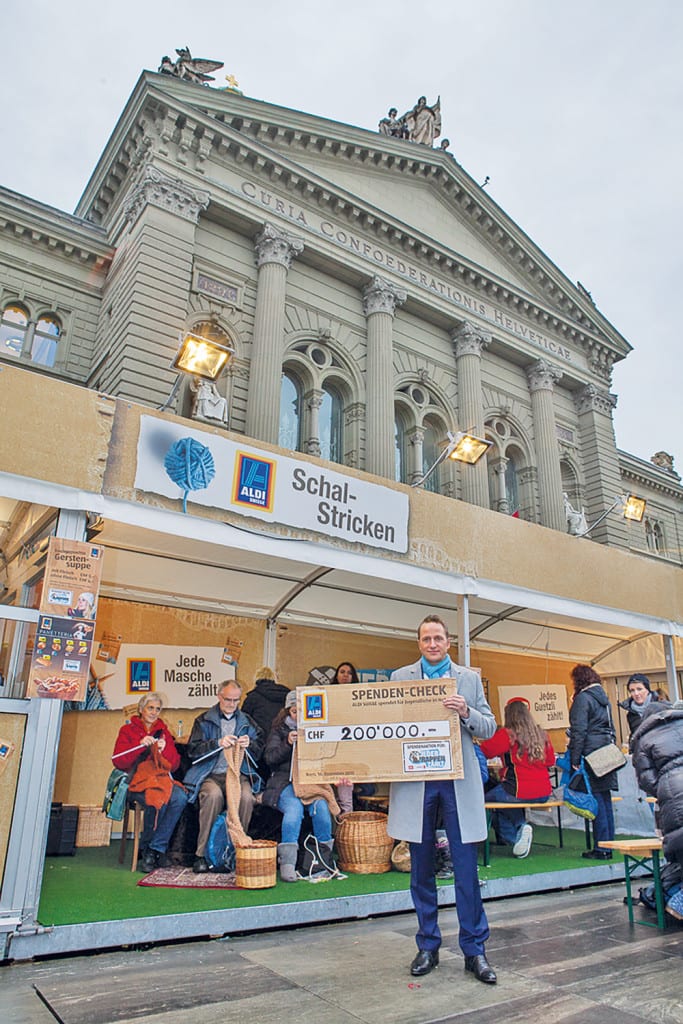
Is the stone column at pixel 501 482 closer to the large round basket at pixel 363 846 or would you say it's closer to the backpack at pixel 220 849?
the large round basket at pixel 363 846

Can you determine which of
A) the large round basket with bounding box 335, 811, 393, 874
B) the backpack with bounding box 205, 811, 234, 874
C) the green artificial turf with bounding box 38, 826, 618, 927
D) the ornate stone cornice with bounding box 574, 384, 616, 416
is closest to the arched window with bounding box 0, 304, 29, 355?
the green artificial turf with bounding box 38, 826, 618, 927

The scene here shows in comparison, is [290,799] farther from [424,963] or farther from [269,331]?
[269,331]

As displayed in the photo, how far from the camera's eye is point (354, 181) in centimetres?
2038

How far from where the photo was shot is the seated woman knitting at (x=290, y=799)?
20.5 feet

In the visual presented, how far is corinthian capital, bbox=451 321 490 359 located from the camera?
2091 centimetres

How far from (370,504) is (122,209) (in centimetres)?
1325

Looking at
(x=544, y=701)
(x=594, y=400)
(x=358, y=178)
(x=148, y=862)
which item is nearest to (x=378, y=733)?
(x=148, y=862)

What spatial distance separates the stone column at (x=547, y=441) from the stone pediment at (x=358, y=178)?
2201 mm

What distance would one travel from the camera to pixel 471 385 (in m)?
20.7

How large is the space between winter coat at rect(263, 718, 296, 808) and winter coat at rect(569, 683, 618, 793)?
11.3ft

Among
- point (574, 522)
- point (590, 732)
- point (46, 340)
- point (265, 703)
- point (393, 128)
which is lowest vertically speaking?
point (590, 732)

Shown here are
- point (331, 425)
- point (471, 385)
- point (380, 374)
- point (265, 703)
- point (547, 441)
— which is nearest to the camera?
point (265, 703)

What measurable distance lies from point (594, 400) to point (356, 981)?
23.4 meters

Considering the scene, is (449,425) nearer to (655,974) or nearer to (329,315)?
(329,315)
